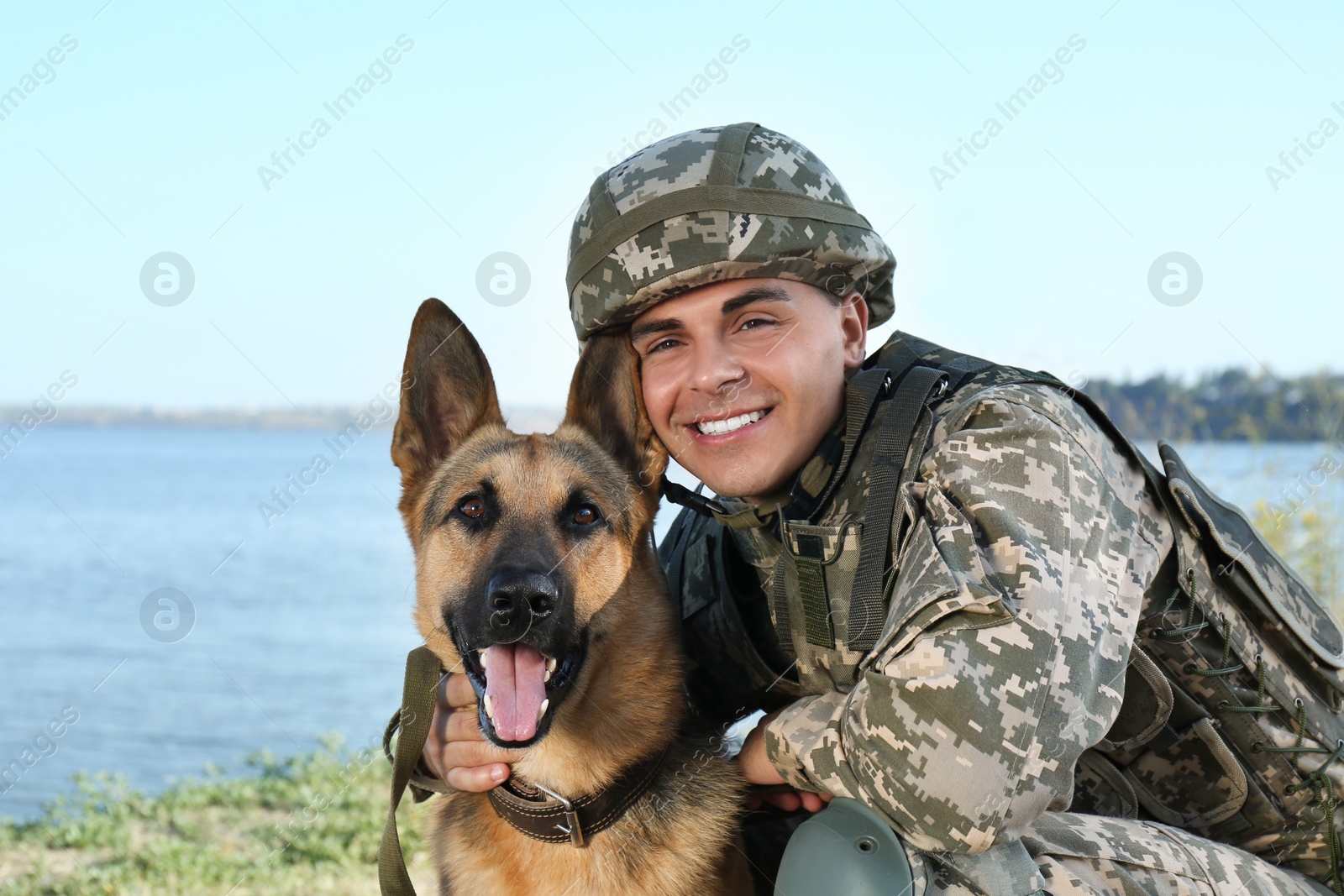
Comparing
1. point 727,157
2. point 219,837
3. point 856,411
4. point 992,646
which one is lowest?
point 219,837

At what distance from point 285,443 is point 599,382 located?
104 m

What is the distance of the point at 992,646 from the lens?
2182 mm

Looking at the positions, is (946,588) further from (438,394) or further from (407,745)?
(438,394)

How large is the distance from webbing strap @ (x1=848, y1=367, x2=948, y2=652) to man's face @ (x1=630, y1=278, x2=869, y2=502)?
1.20ft

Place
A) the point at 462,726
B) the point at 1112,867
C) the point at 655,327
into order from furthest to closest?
the point at 655,327, the point at 462,726, the point at 1112,867

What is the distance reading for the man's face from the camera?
3.05 metres

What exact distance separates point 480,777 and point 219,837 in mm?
2715

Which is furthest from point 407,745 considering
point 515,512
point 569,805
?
point 515,512

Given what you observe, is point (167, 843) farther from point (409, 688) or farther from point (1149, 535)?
point (1149, 535)

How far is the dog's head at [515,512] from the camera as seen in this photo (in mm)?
2697

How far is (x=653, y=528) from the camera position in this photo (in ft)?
11.0

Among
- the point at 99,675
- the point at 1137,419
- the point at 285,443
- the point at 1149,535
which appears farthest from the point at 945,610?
the point at 285,443

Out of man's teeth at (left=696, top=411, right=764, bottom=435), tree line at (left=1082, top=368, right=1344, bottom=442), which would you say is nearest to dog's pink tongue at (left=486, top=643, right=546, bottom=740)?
man's teeth at (left=696, top=411, right=764, bottom=435)

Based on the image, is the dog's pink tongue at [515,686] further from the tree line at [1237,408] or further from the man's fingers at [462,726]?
the tree line at [1237,408]
